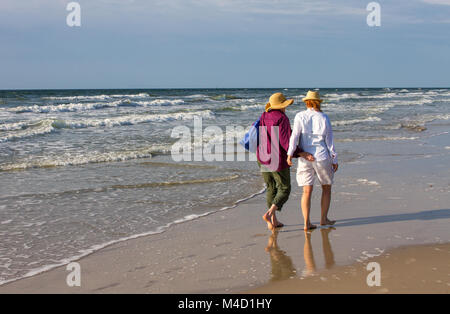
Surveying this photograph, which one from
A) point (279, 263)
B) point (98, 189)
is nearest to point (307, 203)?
point (279, 263)

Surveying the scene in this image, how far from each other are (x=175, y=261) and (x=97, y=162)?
6858mm

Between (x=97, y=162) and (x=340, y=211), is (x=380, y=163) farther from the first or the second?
(x=97, y=162)

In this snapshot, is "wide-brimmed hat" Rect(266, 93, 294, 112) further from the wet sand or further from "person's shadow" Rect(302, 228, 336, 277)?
the wet sand

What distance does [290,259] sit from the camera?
451cm

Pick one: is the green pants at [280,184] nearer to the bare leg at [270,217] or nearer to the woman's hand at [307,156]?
the bare leg at [270,217]

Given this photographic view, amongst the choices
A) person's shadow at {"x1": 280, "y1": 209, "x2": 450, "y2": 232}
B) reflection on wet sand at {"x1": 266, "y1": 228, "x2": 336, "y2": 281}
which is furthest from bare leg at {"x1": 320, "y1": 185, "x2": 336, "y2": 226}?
reflection on wet sand at {"x1": 266, "y1": 228, "x2": 336, "y2": 281}

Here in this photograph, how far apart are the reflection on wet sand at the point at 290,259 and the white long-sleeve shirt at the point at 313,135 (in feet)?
3.15

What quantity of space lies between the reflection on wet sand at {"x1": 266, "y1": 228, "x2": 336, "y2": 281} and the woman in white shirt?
494 millimetres

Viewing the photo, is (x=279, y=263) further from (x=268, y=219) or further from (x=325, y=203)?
(x=325, y=203)

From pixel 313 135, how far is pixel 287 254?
1388 mm

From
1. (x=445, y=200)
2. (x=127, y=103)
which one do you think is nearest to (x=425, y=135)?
(x=445, y=200)

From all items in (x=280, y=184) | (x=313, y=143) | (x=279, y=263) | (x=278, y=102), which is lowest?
(x=279, y=263)

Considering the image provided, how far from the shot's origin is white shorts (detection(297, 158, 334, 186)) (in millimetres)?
5273

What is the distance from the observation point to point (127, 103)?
40062 mm
